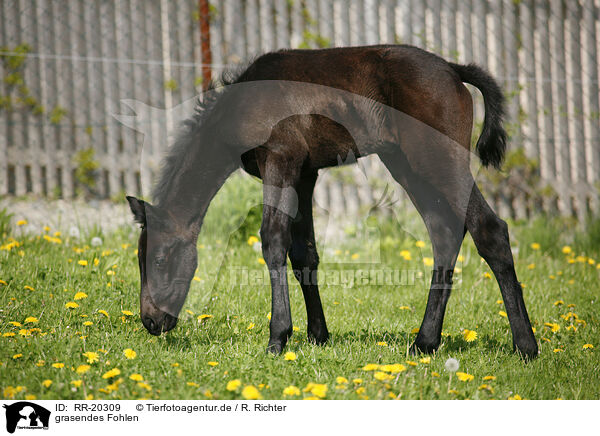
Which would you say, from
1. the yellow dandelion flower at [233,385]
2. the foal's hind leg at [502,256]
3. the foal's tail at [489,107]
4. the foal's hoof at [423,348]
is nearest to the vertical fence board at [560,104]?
the foal's tail at [489,107]

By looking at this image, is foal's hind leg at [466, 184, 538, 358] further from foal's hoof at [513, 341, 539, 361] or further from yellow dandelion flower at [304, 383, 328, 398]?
yellow dandelion flower at [304, 383, 328, 398]

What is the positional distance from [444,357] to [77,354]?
1807 mm

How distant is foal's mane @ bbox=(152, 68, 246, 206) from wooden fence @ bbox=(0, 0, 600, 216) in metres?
2.88

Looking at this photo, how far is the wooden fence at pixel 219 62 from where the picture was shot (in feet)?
20.0

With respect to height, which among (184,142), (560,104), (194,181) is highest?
(184,142)

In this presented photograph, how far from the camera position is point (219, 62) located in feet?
20.6

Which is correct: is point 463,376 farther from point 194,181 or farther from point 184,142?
point 184,142

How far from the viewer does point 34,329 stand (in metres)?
2.90

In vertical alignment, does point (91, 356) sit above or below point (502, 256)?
below

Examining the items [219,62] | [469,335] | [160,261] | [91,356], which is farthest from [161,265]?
[219,62]

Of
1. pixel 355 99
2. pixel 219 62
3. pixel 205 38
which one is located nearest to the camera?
pixel 355 99

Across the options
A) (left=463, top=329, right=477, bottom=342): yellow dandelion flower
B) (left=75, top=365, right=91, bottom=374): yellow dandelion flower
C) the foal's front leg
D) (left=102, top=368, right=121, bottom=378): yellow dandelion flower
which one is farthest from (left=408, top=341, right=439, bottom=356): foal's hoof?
(left=75, top=365, right=91, bottom=374): yellow dandelion flower

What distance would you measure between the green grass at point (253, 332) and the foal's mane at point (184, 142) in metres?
0.80
